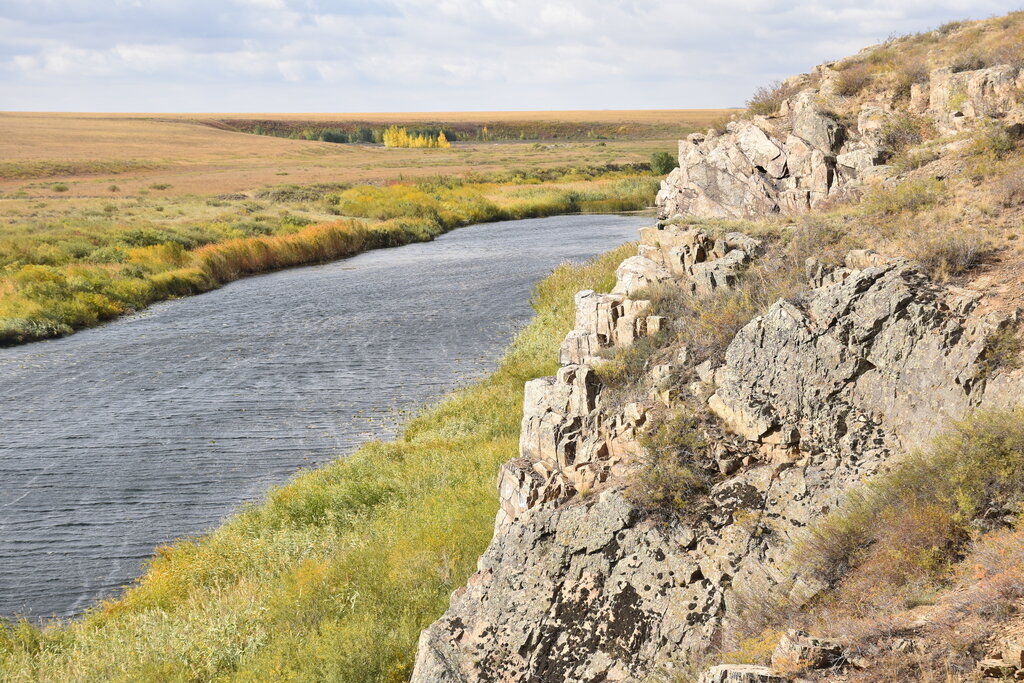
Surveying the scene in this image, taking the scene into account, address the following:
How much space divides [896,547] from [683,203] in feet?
35.7

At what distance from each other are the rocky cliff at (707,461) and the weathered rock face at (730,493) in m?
0.02

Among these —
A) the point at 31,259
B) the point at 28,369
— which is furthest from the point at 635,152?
the point at 28,369

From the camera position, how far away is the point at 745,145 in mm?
16328

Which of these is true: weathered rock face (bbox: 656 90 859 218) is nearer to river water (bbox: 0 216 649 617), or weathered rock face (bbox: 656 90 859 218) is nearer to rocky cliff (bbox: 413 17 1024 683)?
rocky cliff (bbox: 413 17 1024 683)

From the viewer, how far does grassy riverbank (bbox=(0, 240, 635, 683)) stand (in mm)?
10453

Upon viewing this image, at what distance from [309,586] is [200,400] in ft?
43.9

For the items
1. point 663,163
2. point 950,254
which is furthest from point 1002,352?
point 663,163

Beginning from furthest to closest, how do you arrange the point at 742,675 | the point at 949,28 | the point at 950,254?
the point at 949,28
the point at 950,254
the point at 742,675

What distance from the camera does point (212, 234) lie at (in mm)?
48281

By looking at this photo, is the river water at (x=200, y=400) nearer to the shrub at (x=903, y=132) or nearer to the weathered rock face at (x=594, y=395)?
the weathered rock face at (x=594, y=395)

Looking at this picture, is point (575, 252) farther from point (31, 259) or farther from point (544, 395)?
point (544, 395)

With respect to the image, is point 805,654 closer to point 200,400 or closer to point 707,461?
point 707,461

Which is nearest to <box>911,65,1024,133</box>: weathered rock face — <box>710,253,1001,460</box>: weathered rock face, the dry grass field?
<box>710,253,1001,460</box>: weathered rock face

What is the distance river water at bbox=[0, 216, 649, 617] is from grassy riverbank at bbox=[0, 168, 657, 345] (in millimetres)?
2035
